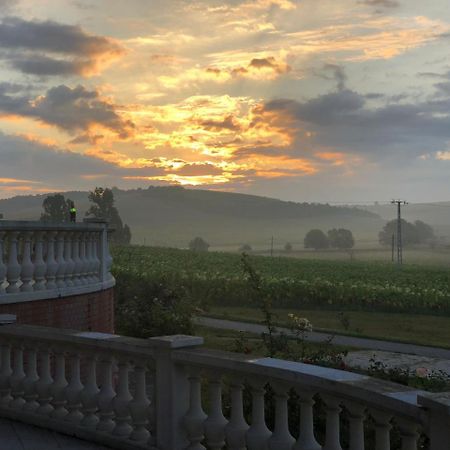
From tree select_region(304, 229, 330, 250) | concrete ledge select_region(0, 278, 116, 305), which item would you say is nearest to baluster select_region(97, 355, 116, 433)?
concrete ledge select_region(0, 278, 116, 305)

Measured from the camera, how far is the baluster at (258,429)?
4656mm

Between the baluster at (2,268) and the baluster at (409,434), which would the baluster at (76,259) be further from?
the baluster at (409,434)

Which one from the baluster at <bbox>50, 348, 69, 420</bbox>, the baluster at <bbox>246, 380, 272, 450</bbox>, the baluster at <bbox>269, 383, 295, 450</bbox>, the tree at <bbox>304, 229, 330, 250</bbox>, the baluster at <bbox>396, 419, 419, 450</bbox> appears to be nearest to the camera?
the baluster at <bbox>396, 419, 419, 450</bbox>

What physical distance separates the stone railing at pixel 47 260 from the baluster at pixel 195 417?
3663mm

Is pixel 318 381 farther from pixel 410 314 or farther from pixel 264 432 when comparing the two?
pixel 410 314

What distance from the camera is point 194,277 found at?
1382 inches

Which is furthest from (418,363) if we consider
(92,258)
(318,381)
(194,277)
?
(194,277)

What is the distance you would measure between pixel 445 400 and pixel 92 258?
725 cm

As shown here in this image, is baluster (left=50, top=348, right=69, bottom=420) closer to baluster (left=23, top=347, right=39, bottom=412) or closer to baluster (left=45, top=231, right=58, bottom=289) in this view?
baluster (left=23, top=347, right=39, bottom=412)

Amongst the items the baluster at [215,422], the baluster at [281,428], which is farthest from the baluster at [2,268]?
the baluster at [281,428]

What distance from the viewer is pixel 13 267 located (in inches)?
321

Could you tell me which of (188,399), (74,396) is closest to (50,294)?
(74,396)

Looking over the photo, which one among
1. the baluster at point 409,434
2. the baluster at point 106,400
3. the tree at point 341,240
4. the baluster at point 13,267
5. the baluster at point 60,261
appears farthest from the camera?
the tree at point 341,240

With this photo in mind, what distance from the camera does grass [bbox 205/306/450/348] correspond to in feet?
75.2
